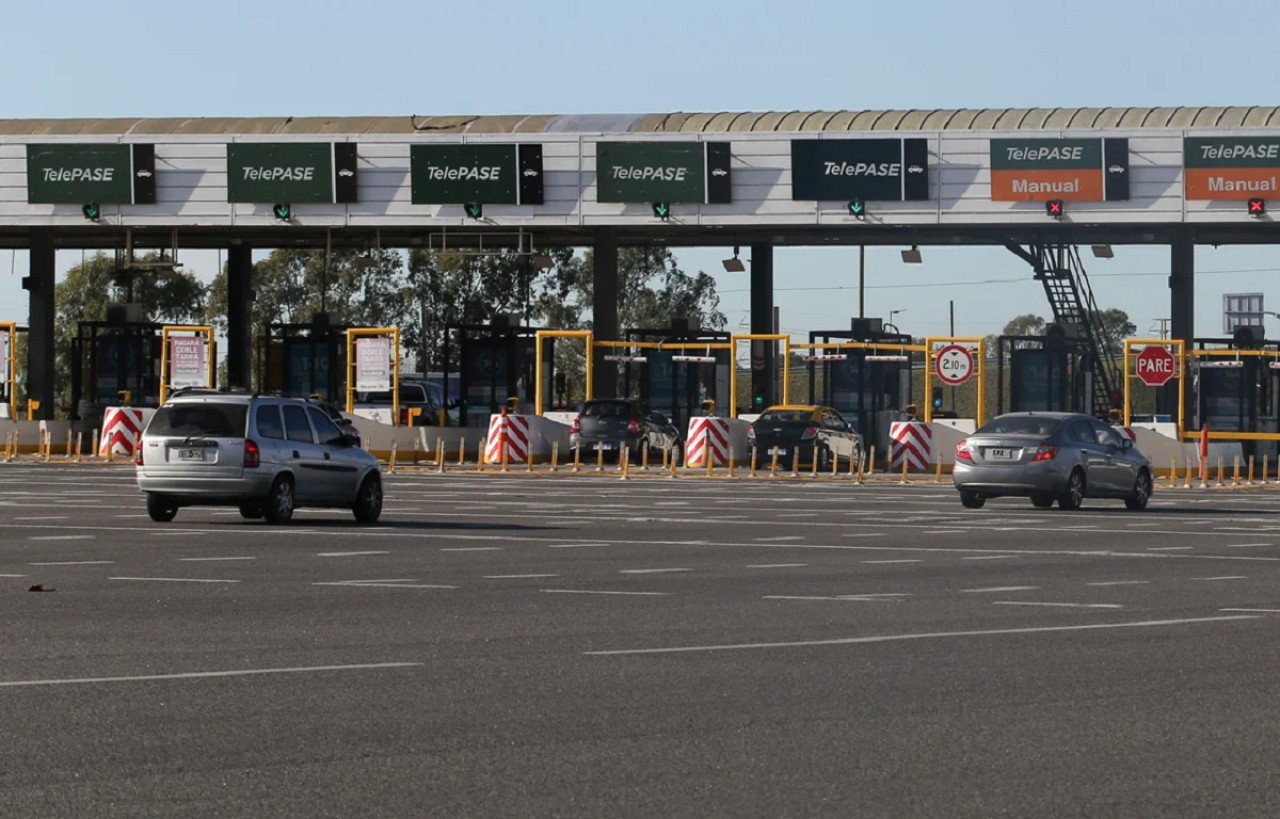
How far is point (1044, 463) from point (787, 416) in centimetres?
1554

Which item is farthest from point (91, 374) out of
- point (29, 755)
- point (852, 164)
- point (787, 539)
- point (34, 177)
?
point (29, 755)

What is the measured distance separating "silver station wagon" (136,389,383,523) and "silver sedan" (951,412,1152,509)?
8754 millimetres

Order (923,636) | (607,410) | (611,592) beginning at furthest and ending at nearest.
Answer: (607,410) < (611,592) < (923,636)

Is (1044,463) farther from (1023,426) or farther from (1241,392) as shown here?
(1241,392)

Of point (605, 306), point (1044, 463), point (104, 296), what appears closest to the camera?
point (1044, 463)

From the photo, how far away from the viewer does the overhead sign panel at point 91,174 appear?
166 feet

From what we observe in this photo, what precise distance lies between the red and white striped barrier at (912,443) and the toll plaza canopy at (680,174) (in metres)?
6.27

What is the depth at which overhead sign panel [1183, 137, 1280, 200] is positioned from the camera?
46.9 meters

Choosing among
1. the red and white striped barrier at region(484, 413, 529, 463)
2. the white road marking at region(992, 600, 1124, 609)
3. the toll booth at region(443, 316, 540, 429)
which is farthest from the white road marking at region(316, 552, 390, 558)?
the toll booth at region(443, 316, 540, 429)

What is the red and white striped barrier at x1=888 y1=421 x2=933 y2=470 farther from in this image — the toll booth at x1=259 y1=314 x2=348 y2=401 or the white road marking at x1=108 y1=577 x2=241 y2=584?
the white road marking at x1=108 y1=577 x2=241 y2=584

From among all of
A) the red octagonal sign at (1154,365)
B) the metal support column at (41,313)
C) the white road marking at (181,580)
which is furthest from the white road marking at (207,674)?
the metal support column at (41,313)

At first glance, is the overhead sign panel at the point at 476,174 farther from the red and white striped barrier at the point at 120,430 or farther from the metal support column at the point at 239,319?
the red and white striped barrier at the point at 120,430

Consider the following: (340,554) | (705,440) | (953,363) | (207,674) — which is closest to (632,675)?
(207,674)

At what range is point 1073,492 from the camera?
30.2 meters
